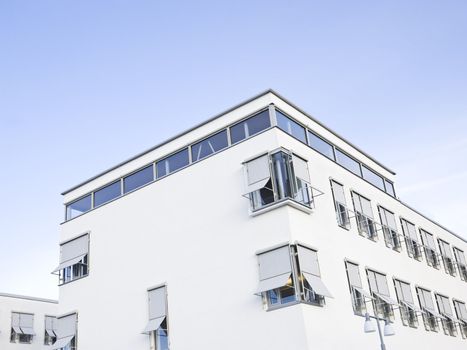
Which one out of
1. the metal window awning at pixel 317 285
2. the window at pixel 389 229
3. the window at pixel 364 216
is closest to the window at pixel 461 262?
the window at pixel 389 229

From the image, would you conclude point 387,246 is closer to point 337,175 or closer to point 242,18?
point 337,175

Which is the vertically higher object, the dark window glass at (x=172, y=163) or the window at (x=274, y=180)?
the dark window glass at (x=172, y=163)

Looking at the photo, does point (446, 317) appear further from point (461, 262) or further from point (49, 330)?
point (49, 330)

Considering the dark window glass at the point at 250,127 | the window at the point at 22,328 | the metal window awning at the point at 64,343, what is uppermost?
the dark window glass at the point at 250,127

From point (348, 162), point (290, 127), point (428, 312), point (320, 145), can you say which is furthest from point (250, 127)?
point (428, 312)

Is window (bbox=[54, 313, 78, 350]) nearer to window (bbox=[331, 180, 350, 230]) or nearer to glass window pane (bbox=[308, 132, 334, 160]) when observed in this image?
window (bbox=[331, 180, 350, 230])

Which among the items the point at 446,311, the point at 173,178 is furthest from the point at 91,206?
the point at 446,311

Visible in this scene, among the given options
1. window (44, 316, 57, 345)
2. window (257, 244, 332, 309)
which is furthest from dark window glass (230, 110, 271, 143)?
window (44, 316, 57, 345)

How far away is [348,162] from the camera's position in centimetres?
2788

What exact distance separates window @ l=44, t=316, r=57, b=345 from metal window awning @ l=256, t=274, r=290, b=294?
2478 centimetres

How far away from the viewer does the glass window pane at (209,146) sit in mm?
24047

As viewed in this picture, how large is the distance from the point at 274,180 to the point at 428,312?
41.6 ft

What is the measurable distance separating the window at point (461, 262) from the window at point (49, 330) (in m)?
26.9

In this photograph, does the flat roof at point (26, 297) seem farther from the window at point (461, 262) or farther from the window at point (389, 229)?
the window at point (461, 262)
